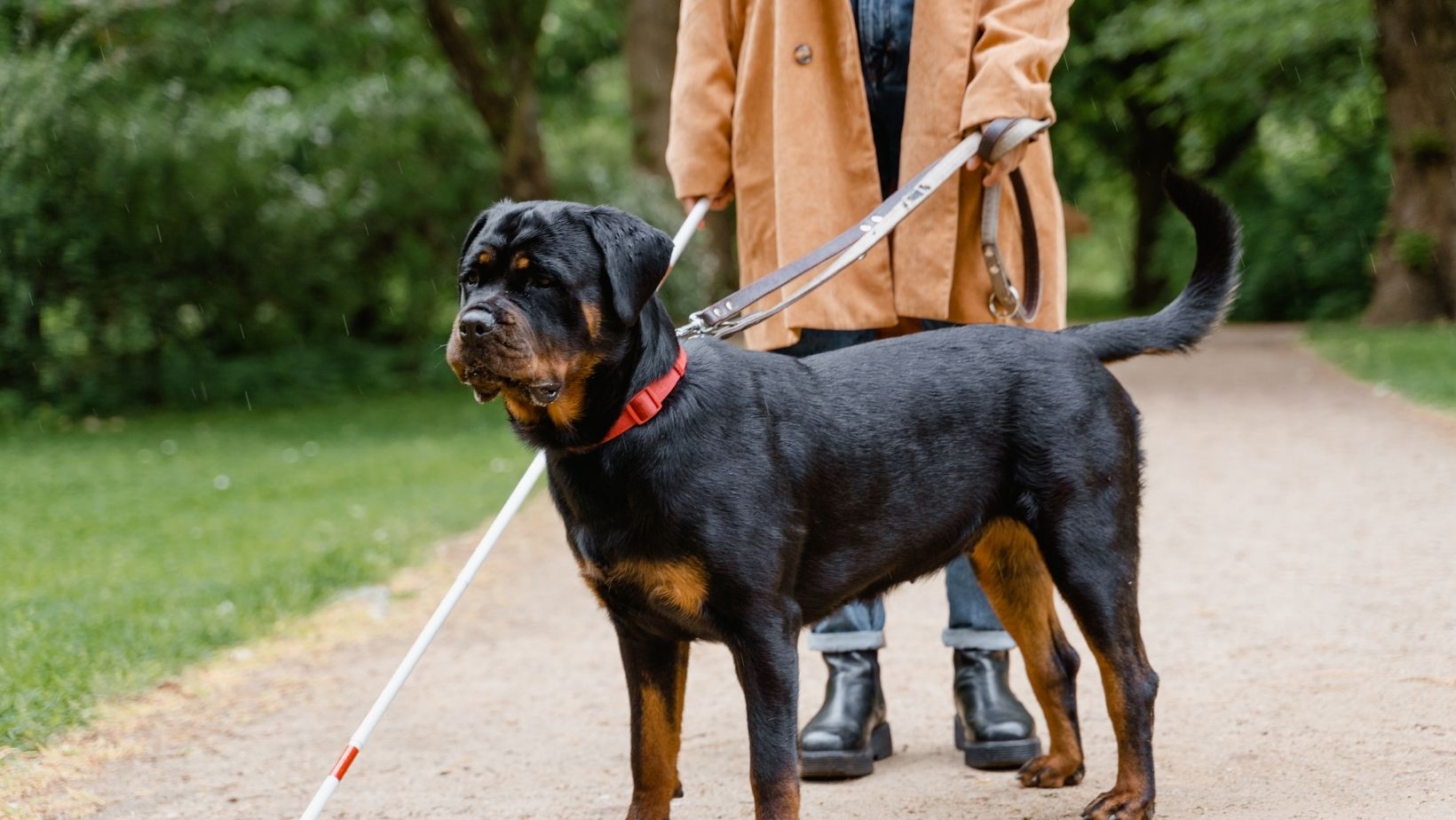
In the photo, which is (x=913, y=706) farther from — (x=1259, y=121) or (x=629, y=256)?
(x=1259, y=121)

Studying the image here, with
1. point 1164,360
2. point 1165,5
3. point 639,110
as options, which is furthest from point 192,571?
point 1165,5

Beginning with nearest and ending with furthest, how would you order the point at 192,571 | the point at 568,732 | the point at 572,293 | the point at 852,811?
1. the point at 572,293
2. the point at 852,811
3. the point at 568,732
4. the point at 192,571

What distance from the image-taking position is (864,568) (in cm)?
390

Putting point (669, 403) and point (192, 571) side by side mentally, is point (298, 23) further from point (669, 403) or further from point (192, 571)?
point (669, 403)

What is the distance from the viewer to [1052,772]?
439cm

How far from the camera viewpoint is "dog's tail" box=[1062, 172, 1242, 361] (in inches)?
168

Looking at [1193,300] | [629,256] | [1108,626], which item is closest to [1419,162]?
[1193,300]

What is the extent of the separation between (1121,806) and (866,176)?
6.90ft

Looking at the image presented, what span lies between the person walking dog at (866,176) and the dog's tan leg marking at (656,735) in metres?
0.69

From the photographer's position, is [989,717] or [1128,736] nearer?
[1128,736]

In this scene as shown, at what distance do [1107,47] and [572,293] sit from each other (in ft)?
70.4

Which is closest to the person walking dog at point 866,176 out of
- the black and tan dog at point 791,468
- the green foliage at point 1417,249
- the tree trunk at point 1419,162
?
the black and tan dog at point 791,468

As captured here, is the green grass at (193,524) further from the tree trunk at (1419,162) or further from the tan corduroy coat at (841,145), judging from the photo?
the tree trunk at (1419,162)

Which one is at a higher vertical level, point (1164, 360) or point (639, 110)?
point (639, 110)
